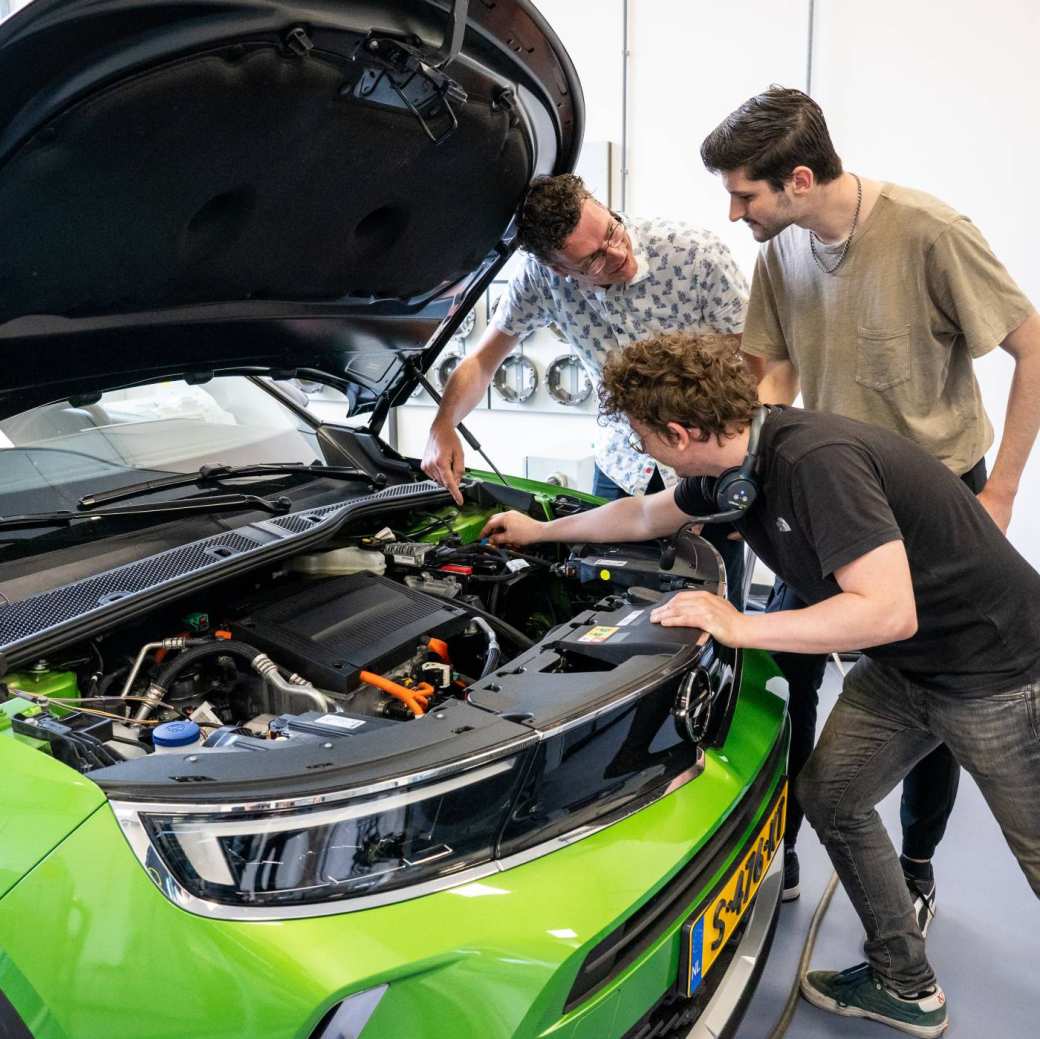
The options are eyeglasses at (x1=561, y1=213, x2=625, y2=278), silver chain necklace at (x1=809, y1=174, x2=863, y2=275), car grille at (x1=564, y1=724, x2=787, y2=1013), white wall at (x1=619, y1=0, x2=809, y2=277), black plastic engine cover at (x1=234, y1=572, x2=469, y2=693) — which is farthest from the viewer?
white wall at (x1=619, y1=0, x2=809, y2=277)

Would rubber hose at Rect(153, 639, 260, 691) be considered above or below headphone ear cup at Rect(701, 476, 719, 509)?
below

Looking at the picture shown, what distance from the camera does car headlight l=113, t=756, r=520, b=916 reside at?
1.16 meters

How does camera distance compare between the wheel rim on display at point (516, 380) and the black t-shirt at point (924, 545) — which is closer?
the black t-shirt at point (924, 545)

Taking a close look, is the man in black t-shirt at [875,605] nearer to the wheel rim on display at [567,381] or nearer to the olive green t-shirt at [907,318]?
the olive green t-shirt at [907,318]

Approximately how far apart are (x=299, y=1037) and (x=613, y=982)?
0.39 metres

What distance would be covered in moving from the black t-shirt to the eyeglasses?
2.49 feet

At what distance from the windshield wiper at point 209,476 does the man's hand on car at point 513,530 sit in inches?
14.8

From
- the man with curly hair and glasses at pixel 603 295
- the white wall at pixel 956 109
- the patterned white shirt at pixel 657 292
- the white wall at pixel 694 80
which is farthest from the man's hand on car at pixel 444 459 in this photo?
the white wall at pixel 956 109

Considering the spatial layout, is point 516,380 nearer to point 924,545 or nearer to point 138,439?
point 138,439

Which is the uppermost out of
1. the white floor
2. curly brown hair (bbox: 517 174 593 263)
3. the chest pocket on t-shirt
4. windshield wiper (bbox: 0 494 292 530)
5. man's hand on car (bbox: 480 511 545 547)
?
curly brown hair (bbox: 517 174 593 263)

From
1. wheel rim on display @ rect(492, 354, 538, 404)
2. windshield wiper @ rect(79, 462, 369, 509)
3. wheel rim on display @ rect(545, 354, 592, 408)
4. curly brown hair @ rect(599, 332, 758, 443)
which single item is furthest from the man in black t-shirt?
wheel rim on display @ rect(492, 354, 538, 404)

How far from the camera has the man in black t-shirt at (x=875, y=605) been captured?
1.55 metres

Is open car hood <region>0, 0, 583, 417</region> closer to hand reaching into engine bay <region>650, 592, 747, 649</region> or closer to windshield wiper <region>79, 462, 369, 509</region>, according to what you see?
windshield wiper <region>79, 462, 369, 509</region>

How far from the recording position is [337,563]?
2.10m
